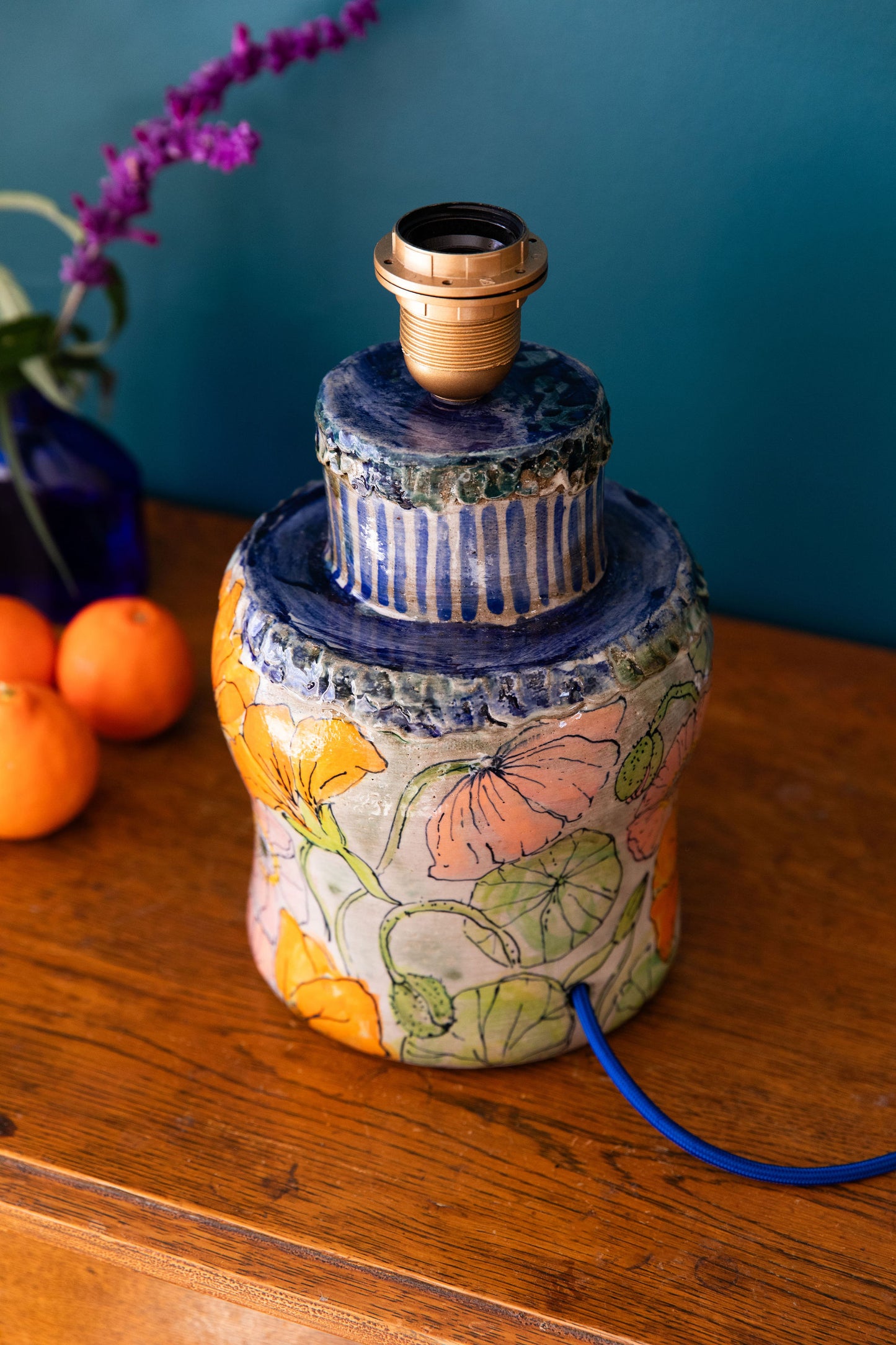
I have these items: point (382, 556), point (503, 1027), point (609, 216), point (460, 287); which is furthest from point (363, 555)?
point (609, 216)

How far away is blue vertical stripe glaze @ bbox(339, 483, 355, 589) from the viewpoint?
0.50 meters

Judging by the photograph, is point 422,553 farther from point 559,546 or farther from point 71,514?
point 71,514

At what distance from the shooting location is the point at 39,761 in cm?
64

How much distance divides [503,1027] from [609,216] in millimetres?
458

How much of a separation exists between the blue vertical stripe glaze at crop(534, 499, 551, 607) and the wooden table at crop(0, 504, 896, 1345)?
23 centimetres

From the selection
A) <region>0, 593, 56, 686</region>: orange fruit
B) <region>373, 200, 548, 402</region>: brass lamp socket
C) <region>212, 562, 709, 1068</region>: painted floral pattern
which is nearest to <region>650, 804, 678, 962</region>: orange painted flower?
<region>212, 562, 709, 1068</region>: painted floral pattern

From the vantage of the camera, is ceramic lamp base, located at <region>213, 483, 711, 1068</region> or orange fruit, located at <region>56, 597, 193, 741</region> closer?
ceramic lamp base, located at <region>213, 483, 711, 1068</region>

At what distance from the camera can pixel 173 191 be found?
819mm

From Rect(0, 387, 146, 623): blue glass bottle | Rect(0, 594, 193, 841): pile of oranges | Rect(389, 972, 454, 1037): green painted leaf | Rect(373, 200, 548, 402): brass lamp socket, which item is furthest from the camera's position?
Rect(0, 387, 146, 623): blue glass bottle

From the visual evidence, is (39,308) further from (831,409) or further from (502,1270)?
(502,1270)

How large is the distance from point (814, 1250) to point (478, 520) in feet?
1.05

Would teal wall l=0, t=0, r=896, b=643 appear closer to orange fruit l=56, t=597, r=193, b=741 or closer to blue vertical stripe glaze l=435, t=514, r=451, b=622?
orange fruit l=56, t=597, r=193, b=741

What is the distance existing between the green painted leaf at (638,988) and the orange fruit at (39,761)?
0.99 feet

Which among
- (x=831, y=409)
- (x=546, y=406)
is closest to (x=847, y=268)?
(x=831, y=409)
